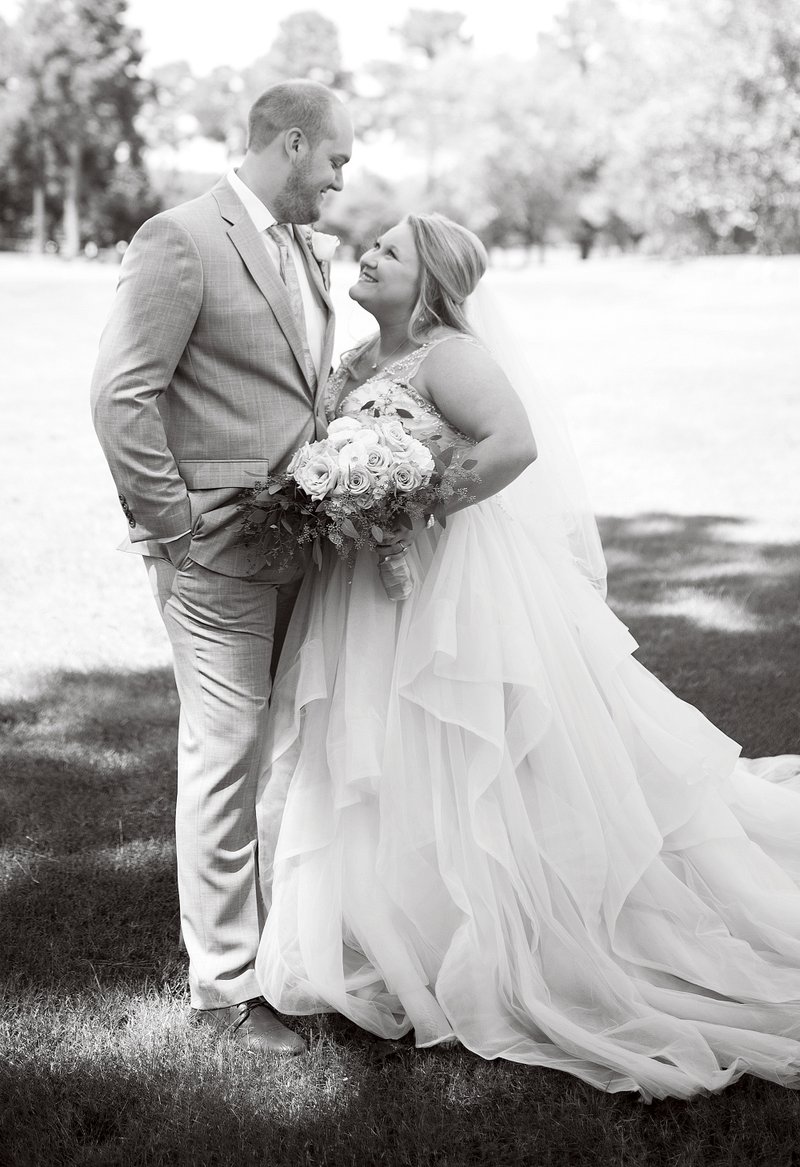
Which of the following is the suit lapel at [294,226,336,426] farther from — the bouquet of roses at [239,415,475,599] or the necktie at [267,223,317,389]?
the bouquet of roses at [239,415,475,599]

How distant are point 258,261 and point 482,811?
1754mm

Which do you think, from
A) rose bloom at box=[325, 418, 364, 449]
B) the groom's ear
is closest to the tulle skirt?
A: rose bloom at box=[325, 418, 364, 449]

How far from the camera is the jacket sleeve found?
309cm

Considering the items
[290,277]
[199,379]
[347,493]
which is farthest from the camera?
[290,277]

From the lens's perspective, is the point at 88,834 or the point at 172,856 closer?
the point at 172,856

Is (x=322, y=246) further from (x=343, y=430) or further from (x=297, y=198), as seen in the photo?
(x=343, y=430)

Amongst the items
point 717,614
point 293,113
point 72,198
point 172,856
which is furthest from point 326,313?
point 72,198

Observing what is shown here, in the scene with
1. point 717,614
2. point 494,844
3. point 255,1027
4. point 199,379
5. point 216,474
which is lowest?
point 717,614

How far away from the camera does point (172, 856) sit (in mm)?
4457

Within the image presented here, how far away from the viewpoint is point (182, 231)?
3.18 m

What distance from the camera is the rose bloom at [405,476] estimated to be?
321cm

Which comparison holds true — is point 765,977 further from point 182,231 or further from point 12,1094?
point 182,231

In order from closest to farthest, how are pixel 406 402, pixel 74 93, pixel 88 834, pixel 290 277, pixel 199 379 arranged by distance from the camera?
pixel 199 379 → pixel 290 277 → pixel 406 402 → pixel 88 834 → pixel 74 93

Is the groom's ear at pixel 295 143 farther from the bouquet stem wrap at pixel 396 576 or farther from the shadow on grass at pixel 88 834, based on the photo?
the shadow on grass at pixel 88 834
